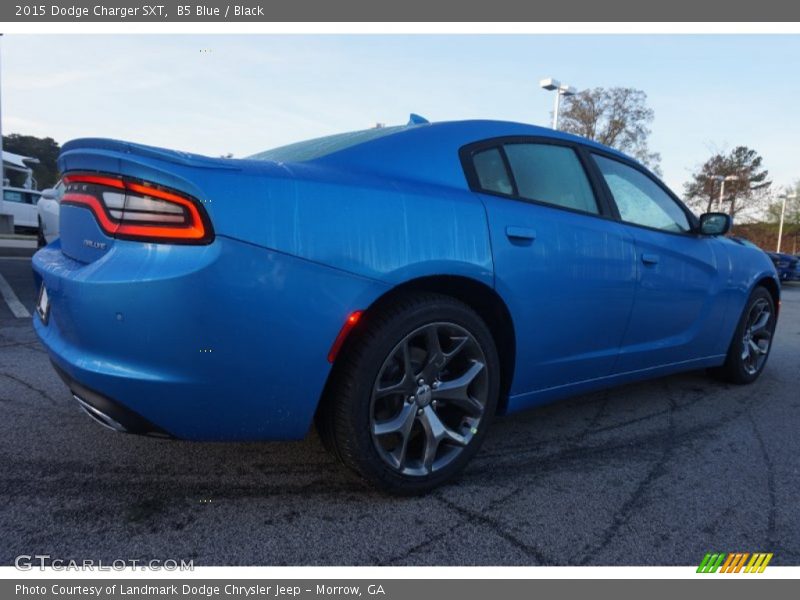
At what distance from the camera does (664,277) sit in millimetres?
3043

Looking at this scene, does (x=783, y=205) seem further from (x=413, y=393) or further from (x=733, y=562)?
(x=413, y=393)

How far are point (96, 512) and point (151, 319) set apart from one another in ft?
2.53

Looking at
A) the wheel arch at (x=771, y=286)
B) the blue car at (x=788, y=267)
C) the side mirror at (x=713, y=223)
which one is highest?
the side mirror at (x=713, y=223)

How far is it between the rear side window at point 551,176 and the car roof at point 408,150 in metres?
0.13

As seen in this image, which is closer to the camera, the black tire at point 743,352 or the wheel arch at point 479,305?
the wheel arch at point 479,305

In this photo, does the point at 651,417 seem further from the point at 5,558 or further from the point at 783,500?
the point at 5,558

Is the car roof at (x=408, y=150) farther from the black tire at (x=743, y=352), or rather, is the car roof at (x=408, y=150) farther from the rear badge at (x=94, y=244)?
the black tire at (x=743, y=352)

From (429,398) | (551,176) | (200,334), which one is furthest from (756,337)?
(200,334)

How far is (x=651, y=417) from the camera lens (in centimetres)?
324

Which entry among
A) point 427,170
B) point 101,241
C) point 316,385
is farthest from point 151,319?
point 427,170

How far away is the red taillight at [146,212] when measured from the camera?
5.41 ft

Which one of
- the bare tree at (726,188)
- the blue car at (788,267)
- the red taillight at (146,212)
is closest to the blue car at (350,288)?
the red taillight at (146,212)

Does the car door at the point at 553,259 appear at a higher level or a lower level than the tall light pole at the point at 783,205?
lower
